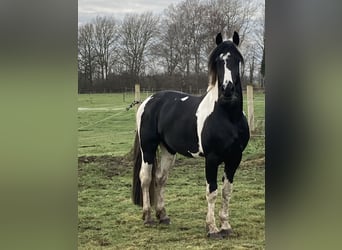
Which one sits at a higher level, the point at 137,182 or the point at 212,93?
the point at 212,93

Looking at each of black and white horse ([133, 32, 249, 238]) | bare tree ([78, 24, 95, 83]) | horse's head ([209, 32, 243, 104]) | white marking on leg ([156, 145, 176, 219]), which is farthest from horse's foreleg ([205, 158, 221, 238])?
bare tree ([78, 24, 95, 83])

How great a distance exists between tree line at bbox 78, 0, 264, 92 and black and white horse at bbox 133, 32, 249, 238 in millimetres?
56

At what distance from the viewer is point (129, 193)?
1812 mm

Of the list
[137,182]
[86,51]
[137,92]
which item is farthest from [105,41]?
[137,182]

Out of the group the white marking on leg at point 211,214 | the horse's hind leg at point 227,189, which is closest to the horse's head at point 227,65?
the horse's hind leg at point 227,189

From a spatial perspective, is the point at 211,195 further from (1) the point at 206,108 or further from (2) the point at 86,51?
(2) the point at 86,51

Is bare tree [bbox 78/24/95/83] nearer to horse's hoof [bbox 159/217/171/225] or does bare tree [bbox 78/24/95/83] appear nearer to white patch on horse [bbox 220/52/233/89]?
white patch on horse [bbox 220/52/233/89]

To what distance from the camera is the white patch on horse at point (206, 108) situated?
178cm

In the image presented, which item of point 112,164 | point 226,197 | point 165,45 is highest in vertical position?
point 165,45

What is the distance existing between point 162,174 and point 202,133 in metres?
0.25
